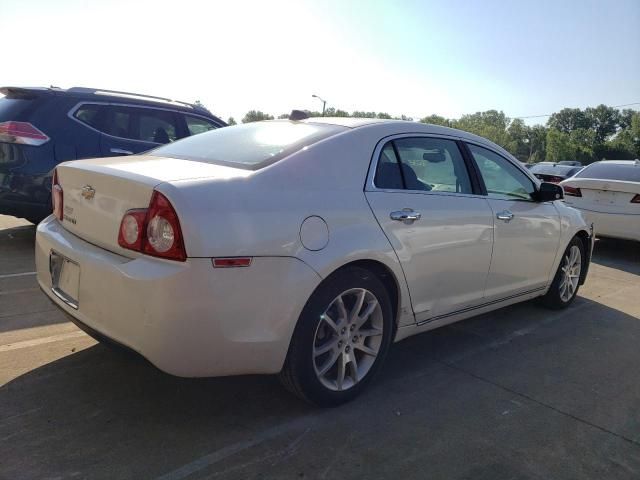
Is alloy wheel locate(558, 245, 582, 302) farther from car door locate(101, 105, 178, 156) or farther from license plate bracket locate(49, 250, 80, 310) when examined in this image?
car door locate(101, 105, 178, 156)

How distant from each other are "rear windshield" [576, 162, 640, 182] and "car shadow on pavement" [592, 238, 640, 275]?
977 millimetres

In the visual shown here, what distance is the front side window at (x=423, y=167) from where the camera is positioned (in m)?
3.23

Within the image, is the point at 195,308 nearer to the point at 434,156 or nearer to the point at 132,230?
the point at 132,230

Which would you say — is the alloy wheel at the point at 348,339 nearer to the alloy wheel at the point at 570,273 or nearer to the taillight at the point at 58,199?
the taillight at the point at 58,199

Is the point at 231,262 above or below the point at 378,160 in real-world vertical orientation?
below

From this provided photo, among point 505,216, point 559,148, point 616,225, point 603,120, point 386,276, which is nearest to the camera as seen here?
point 386,276

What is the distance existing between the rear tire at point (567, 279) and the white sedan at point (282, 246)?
4.10ft

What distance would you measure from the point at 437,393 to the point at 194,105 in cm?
532

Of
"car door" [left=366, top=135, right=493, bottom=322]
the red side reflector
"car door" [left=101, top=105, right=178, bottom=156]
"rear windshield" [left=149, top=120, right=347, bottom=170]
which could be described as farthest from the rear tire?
"car door" [left=101, top=105, right=178, bottom=156]

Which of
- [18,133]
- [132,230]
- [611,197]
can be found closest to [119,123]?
[18,133]

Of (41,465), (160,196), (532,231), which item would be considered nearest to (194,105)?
(532,231)

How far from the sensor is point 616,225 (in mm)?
7941

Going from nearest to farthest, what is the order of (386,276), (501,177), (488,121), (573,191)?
(386,276) → (501,177) → (573,191) → (488,121)

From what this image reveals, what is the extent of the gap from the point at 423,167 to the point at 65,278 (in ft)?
7.21
